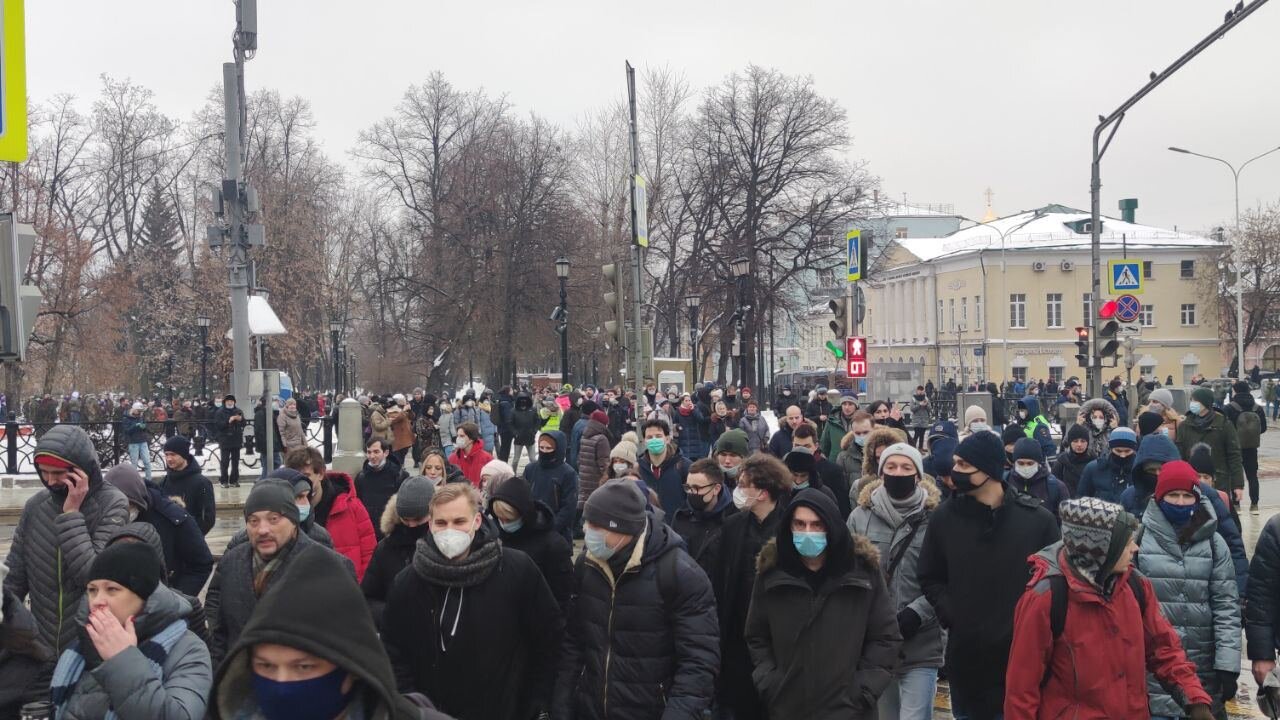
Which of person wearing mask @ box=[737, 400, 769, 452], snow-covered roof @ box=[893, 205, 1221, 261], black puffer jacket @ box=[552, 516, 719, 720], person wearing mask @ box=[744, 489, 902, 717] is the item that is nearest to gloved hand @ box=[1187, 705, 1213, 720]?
person wearing mask @ box=[744, 489, 902, 717]

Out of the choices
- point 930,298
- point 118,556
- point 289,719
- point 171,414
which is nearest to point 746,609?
point 118,556

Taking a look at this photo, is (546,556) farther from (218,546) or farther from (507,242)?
(507,242)

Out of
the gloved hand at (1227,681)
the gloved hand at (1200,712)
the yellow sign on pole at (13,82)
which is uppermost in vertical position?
the yellow sign on pole at (13,82)

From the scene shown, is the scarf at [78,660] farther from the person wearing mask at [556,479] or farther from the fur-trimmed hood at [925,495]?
the person wearing mask at [556,479]

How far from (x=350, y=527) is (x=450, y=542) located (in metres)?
3.05

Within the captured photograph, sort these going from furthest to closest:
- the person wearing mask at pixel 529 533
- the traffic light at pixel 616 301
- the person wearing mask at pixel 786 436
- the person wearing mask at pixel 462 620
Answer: the person wearing mask at pixel 786 436
the traffic light at pixel 616 301
the person wearing mask at pixel 529 533
the person wearing mask at pixel 462 620

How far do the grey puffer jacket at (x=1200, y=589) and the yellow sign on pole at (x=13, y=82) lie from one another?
526cm

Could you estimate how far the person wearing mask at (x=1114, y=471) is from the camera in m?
9.08

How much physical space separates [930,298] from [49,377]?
2508 inches

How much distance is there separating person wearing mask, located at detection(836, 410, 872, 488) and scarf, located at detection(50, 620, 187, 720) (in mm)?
8034

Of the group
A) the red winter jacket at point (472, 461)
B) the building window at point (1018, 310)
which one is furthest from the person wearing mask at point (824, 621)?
the building window at point (1018, 310)

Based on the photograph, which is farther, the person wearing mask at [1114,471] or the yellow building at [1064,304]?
the yellow building at [1064,304]

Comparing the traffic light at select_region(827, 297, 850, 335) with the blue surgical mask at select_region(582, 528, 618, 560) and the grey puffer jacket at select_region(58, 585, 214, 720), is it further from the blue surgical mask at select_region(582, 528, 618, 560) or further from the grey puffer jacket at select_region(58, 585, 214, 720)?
the grey puffer jacket at select_region(58, 585, 214, 720)

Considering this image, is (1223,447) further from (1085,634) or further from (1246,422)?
(1085,634)
